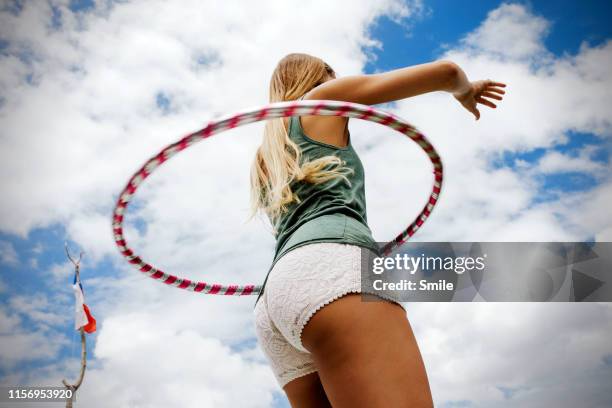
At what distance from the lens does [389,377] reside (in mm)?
2092

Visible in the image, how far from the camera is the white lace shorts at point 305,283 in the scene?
2215mm

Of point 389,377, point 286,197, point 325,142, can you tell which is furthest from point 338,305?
point 325,142

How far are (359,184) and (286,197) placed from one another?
38 cm

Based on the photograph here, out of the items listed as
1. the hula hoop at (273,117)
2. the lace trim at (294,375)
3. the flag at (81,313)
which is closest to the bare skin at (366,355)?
the lace trim at (294,375)

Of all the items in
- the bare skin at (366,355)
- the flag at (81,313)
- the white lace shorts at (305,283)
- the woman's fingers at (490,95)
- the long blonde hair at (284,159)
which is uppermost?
the flag at (81,313)

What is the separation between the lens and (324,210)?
2516 millimetres

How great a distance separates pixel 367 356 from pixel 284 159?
1078mm

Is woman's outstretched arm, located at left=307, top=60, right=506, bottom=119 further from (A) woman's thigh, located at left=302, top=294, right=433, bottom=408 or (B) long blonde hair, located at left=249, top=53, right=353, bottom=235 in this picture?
(A) woman's thigh, located at left=302, top=294, right=433, bottom=408

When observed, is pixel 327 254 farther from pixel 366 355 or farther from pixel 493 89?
pixel 493 89

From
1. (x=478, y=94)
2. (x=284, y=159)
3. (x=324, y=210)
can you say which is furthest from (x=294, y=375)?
(x=478, y=94)

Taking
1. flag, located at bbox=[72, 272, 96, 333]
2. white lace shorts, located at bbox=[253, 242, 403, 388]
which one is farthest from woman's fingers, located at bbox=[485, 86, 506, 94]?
flag, located at bbox=[72, 272, 96, 333]

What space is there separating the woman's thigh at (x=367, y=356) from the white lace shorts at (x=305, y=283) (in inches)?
1.8

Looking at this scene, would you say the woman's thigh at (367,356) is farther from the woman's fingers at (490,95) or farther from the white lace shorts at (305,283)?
the woman's fingers at (490,95)

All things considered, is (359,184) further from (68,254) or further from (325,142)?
(68,254)
